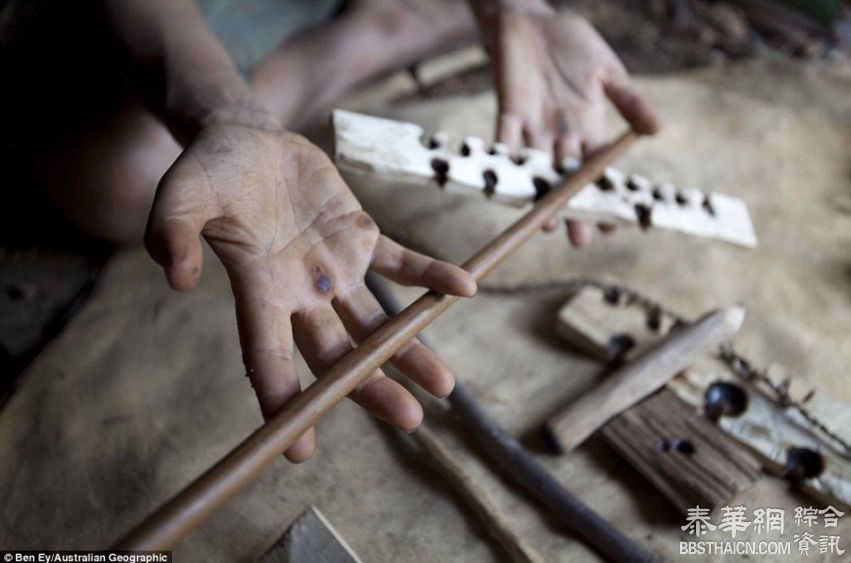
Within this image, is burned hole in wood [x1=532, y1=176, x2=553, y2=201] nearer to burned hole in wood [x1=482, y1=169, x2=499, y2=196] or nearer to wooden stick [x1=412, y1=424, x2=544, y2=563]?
burned hole in wood [x1=482, y1=169, x2=499, y2=196]

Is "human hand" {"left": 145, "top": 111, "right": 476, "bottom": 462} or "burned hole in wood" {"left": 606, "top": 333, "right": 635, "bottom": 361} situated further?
"burned hole in wood" {"left": 606, "top": 333, "right": 635, "bottom": 361}

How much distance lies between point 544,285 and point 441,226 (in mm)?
250

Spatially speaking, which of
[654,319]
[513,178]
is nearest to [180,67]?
[513,178]

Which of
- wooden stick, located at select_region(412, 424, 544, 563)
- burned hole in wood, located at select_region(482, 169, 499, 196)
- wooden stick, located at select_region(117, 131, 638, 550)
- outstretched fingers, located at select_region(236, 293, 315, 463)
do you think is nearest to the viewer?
wooden stick, located at select_region(117, 131, 638, 550)

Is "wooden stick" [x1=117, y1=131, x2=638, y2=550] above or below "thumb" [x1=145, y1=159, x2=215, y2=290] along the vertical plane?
below

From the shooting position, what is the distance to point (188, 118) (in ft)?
3.50

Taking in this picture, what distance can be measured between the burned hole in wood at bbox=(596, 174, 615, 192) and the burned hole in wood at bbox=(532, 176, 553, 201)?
126 millimetres

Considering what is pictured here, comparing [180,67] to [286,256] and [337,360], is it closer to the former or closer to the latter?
[286,256]

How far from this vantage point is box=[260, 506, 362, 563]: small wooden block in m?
0.93

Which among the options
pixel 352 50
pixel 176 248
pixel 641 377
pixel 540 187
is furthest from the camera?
pixel 352 50

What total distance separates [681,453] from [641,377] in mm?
130

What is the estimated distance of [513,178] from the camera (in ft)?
4.25

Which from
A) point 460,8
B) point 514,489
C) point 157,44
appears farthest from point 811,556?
point 460,8

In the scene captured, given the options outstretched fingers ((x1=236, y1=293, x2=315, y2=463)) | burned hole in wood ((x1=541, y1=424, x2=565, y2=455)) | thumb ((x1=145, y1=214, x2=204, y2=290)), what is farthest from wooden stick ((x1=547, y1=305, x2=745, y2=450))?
thumb ((x1=145, y1=214, x2=204, y2=290))
